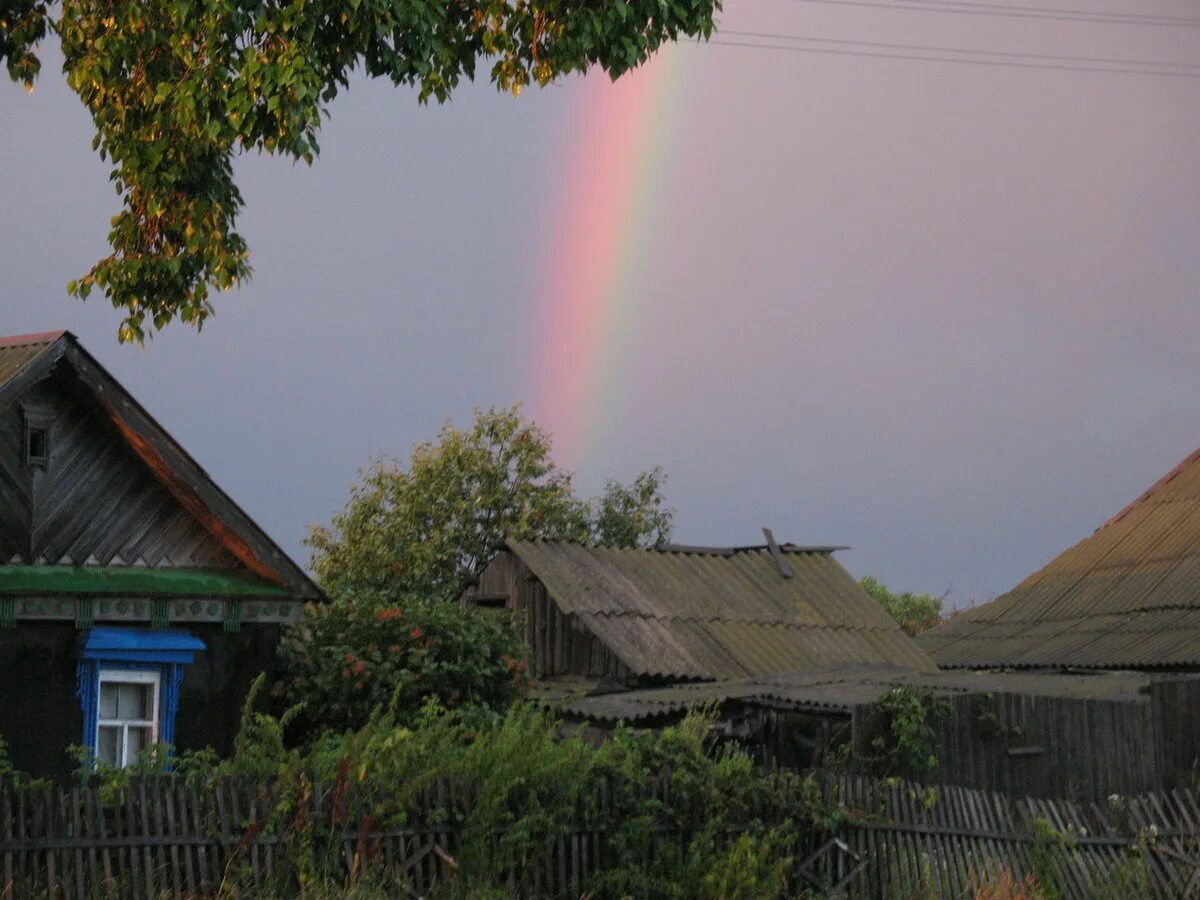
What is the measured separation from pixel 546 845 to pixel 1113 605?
20.4 m

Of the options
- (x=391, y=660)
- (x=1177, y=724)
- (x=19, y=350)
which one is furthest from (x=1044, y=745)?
(x=19, y=350)

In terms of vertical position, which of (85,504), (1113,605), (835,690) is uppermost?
(85,504)

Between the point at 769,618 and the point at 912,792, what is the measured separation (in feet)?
49.3

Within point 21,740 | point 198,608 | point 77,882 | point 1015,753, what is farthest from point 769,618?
point 77,882

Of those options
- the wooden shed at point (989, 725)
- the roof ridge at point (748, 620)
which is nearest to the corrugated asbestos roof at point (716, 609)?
the roof ridge at point (748, 620)

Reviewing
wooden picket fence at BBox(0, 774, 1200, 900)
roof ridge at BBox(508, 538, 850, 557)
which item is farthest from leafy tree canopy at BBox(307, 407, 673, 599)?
wooden picket fence at BBox(0, 774, 1200, 900)

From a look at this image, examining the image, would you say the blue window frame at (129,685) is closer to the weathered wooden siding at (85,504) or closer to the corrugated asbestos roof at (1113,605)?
the weathered wooden siding at (85,504)

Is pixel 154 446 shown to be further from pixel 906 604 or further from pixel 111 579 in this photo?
pixel 906 604

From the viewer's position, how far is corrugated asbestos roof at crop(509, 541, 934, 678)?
25062mm

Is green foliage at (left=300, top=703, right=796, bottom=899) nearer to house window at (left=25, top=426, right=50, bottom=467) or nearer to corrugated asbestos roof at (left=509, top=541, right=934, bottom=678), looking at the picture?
house window at (left=25, top=426, right=50, bottom=467)

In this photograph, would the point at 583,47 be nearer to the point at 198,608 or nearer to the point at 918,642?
the point at 198,608

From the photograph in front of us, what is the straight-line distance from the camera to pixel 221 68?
1188 centimetres

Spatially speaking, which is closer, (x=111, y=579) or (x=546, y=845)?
(x=546, y=845)

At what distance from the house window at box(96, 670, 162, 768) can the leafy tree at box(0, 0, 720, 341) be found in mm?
4644
